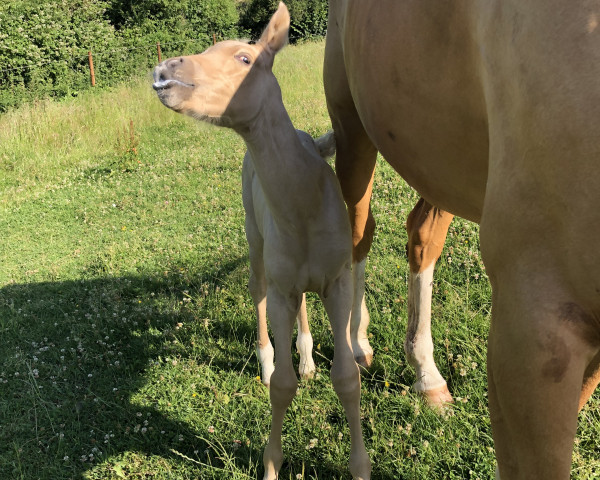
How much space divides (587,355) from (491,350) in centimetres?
19

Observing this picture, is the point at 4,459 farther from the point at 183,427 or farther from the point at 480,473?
the point at 480,473

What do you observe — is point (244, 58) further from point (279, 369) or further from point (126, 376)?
point (126, 376)

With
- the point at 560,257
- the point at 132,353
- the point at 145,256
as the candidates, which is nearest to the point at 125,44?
the point at 145,256

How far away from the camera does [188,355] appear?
11.4 feet

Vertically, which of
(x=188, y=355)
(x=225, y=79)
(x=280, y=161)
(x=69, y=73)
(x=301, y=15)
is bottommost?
(x=69, y=73)

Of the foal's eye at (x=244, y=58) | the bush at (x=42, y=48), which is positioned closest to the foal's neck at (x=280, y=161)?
the foal's eye at (x=244, y=58)

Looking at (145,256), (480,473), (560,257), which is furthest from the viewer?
(145,256)

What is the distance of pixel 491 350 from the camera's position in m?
1.11

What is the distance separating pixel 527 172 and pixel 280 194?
1.07 metres

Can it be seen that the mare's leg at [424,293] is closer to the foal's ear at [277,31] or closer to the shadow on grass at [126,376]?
the shadow on grass at [126,376]

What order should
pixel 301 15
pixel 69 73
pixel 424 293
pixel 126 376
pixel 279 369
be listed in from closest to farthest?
1. pixel 279 369
2. pixel 424 293
3. pixel 126 376
4. pixel 69 73
5. pixel 301 15

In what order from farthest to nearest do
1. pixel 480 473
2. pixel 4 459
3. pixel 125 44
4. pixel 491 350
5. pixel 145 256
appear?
pixel 125 44
pixel 145 256
pixel 4 459
pixel 480 473
pixel 491 350

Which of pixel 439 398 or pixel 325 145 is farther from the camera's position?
pixel 439 398

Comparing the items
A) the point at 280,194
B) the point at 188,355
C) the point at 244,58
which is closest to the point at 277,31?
the point at 244,58
